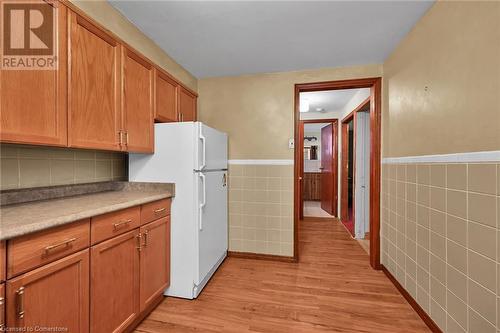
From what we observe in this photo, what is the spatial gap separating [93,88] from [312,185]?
648 cm

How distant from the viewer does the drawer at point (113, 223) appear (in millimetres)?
1202

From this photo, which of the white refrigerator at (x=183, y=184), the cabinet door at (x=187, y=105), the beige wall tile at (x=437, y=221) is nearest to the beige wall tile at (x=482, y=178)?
the beige wall tile at (x=437, y=221)

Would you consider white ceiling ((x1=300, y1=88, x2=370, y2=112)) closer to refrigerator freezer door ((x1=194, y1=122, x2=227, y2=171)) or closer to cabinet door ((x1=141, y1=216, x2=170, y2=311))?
refrigerator freezer door ((x1=194, y1=122, x2=227, y2=171))

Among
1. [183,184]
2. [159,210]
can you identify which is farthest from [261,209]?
[159,210]

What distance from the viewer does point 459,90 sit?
4.30 ft

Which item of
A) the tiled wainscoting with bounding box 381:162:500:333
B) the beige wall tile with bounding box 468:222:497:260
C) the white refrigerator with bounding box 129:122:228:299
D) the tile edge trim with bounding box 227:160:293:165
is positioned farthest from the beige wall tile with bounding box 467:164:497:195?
the white refrigerator with bounding box 129:122:228:299

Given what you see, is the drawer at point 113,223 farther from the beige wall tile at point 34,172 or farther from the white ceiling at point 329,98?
the white ceiling at point 329,98

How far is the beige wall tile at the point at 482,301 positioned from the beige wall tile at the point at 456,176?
53cm

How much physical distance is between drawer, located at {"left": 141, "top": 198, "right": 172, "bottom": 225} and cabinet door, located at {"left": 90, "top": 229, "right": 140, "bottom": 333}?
118mm

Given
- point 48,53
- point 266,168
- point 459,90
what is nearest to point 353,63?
point 459,90

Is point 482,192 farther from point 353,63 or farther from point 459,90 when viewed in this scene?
point 353,63

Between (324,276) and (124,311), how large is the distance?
185 cm

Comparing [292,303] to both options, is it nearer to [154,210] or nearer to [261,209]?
[261,209]

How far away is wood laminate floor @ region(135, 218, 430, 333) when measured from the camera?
1.61 m
